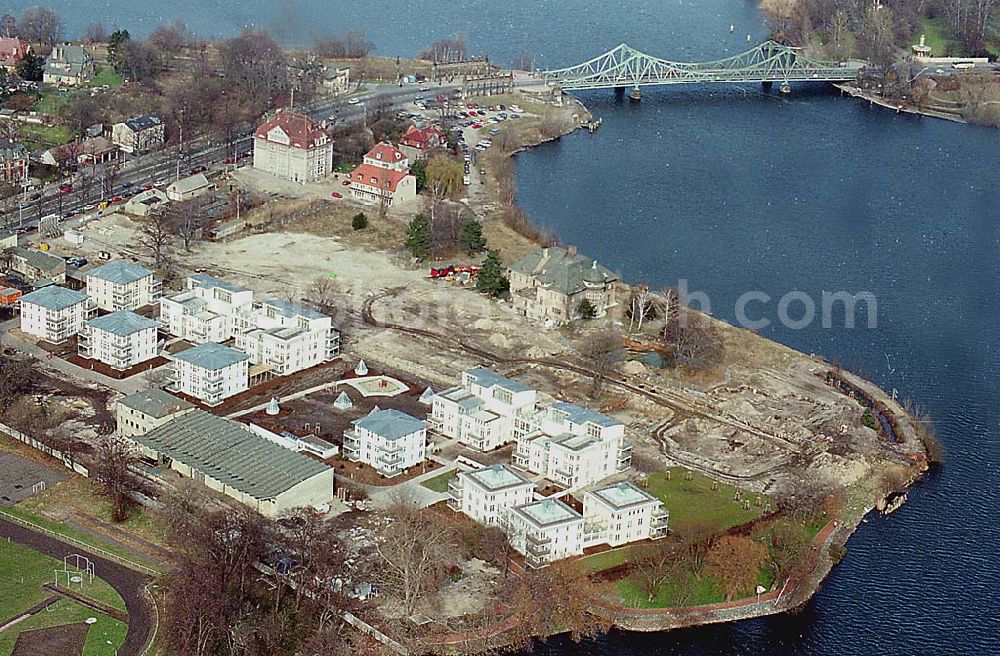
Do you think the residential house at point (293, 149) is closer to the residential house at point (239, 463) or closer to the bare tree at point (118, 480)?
the residential house at point (239, 463)

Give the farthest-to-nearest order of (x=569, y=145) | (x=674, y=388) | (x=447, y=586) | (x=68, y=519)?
(x=569, y=145) → (x=674, y=388) → (x=68, y=519) → (x=447, y=586)

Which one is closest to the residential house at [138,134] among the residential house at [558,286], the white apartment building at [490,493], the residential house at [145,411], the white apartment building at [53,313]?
the white apartment building at [53,313]

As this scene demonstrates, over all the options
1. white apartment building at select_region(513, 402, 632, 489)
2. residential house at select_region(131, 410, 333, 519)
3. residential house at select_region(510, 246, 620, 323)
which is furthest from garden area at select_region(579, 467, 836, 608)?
residential house at select_region(510, 246, 620, 323)

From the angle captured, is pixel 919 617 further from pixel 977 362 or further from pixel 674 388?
pixel 977 362

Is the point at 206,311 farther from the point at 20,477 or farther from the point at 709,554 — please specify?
the point at 709,554

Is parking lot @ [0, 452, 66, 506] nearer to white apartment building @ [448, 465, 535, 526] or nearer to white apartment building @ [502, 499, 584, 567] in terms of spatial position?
white apartment building @ [448, 465, 535, 526]

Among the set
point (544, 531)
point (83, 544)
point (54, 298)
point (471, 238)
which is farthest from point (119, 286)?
point (544, 531)

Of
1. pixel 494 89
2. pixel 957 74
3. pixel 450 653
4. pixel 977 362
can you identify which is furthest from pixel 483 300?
pixel 957 74
